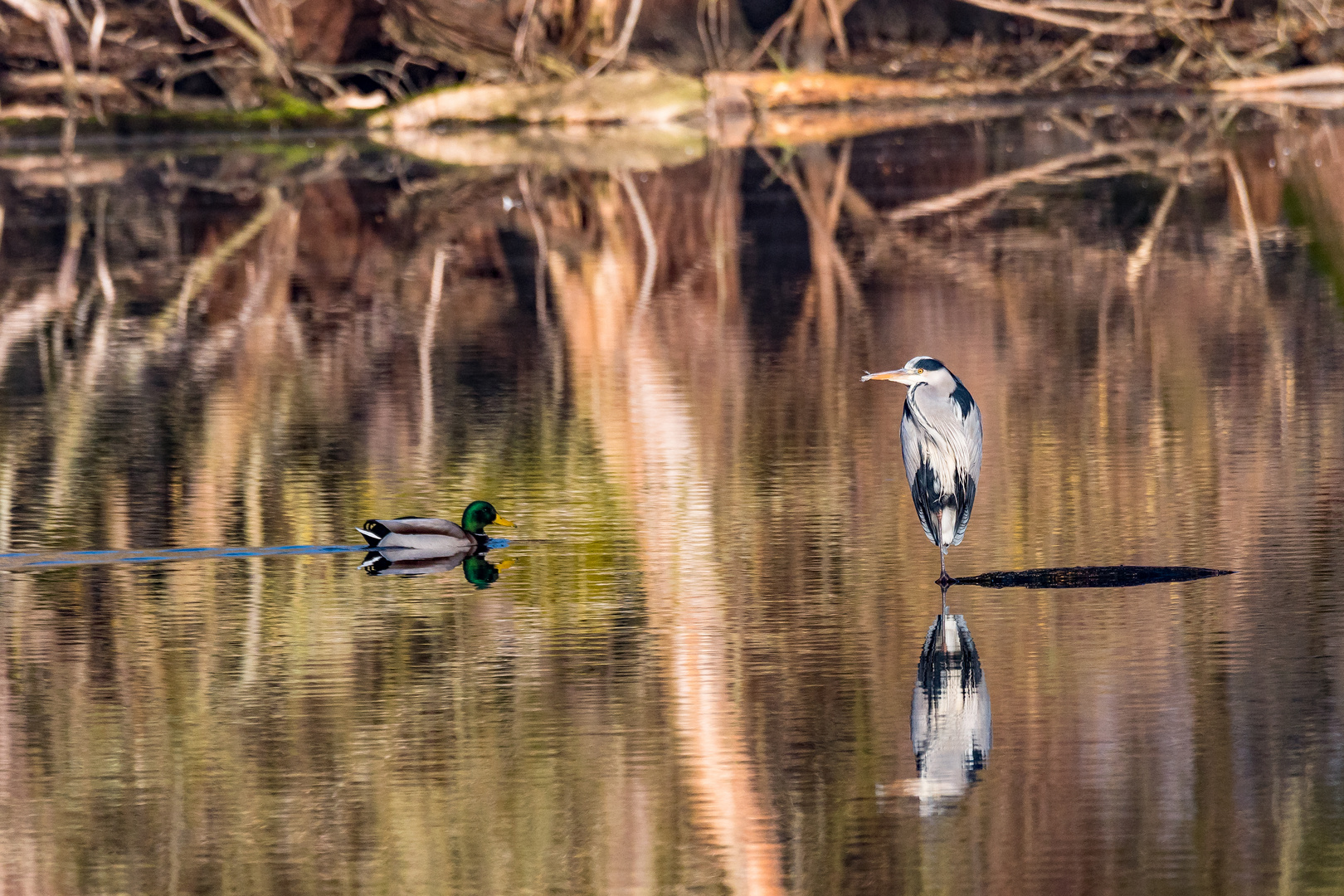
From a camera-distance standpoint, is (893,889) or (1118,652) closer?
(893,889)

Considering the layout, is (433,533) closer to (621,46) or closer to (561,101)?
(621,46)

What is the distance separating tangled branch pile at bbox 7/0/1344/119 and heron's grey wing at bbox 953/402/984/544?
23768mm

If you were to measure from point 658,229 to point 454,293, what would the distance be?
3.63 metres

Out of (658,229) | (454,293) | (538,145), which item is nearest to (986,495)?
(454,293)

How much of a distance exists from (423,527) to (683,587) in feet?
3.47

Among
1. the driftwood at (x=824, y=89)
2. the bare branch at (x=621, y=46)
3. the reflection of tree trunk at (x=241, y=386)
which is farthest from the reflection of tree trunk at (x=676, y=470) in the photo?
the driftwood at (x=824, y=89)

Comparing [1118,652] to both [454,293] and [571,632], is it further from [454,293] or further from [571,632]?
[454,293]

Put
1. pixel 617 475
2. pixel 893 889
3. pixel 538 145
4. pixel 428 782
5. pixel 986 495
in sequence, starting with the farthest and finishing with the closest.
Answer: pixel 538 145
pixel 617 475
pixel 986 495
pixel 428 782
pixel 893 889

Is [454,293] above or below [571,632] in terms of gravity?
above

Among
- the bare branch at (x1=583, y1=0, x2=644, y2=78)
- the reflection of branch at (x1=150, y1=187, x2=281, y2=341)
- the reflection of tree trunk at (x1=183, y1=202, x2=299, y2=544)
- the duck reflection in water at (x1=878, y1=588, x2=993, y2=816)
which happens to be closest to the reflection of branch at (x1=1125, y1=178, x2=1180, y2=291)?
the reflection of tree trunk at (x1=183, y1=202, x2=299, y2=544)

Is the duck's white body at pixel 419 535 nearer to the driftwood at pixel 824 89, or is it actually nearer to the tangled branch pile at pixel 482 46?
the tangled branch pile at pixel 482 46

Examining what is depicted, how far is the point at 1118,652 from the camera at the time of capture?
6.39m

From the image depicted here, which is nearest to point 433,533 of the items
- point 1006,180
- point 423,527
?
point 423,527

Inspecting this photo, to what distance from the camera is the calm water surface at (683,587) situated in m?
5.23
